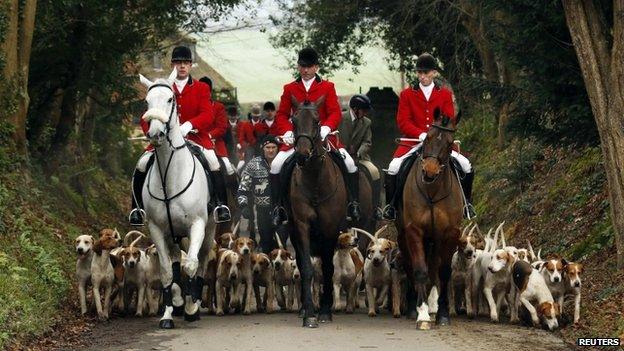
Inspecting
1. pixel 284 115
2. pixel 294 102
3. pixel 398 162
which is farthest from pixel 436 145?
pixel 284 115

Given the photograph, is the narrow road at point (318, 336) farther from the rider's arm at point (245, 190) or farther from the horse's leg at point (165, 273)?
the rider's arm at point (245, 190)

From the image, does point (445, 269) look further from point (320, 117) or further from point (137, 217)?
point (137, 217)

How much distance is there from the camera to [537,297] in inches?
569

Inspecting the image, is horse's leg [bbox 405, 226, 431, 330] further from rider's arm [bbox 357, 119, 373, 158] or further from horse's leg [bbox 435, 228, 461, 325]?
rider's arm [bbox 357, 119, 373, 158]

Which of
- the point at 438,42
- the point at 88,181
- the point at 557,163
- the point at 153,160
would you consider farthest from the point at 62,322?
the point at 438,42

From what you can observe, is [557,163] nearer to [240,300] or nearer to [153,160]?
[240,300]

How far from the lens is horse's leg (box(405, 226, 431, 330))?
1424 cm

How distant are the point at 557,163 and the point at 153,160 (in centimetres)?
1045

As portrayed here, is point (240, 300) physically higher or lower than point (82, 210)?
lower

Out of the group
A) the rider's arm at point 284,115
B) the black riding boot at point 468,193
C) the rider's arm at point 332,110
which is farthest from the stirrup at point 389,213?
the rider's arm at point 284,115

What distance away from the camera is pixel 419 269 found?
1458cm

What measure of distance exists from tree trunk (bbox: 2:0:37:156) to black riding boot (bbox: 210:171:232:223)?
5165 mm

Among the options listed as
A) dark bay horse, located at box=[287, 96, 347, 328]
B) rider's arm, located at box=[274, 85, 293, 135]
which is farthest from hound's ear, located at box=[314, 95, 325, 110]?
rider's arm, located at box=[274, 85, 293, 135]

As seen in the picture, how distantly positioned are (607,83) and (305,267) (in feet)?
13.1
